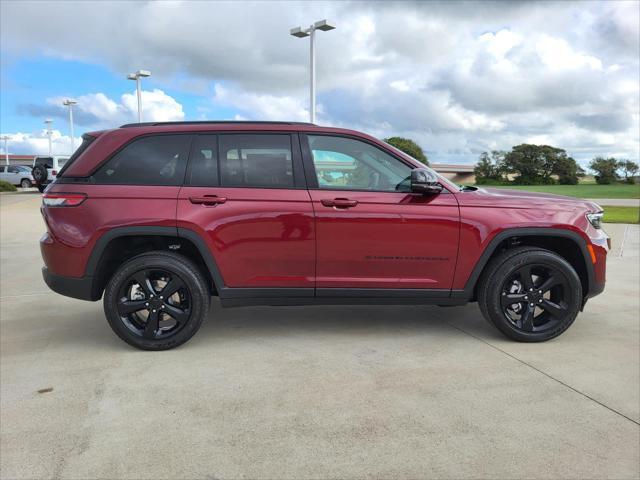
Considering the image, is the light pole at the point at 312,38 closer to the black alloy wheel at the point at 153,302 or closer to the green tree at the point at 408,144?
the black alloy wheel at the point at 153,302

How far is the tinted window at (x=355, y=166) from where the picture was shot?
4.04m

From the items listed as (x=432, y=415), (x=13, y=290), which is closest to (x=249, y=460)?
(x=432, y=415)

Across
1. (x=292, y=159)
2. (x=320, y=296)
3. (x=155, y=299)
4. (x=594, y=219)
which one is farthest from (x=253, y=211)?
(x=594, y=219)

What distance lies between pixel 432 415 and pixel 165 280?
2.25 m

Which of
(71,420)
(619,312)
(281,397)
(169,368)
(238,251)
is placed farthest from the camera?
(619,312)

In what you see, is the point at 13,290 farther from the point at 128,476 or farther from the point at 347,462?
the point at 347,462

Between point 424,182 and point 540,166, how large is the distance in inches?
2714

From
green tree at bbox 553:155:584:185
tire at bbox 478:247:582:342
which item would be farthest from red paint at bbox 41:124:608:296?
green tree at bbox 553:155:584:185

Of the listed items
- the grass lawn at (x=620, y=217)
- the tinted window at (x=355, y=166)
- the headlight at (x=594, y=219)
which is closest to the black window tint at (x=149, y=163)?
the tinted window at (x=355, y=166)

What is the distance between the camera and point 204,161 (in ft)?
13.1

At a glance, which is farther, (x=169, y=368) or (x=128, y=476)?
(x=169, y=368)

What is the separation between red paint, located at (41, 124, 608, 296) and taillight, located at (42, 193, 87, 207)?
3cm

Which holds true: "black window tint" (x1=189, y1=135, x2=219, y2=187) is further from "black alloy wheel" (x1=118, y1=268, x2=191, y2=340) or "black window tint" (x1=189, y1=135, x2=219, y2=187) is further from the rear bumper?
the rear bumper

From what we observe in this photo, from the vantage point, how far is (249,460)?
2463 millimetres
